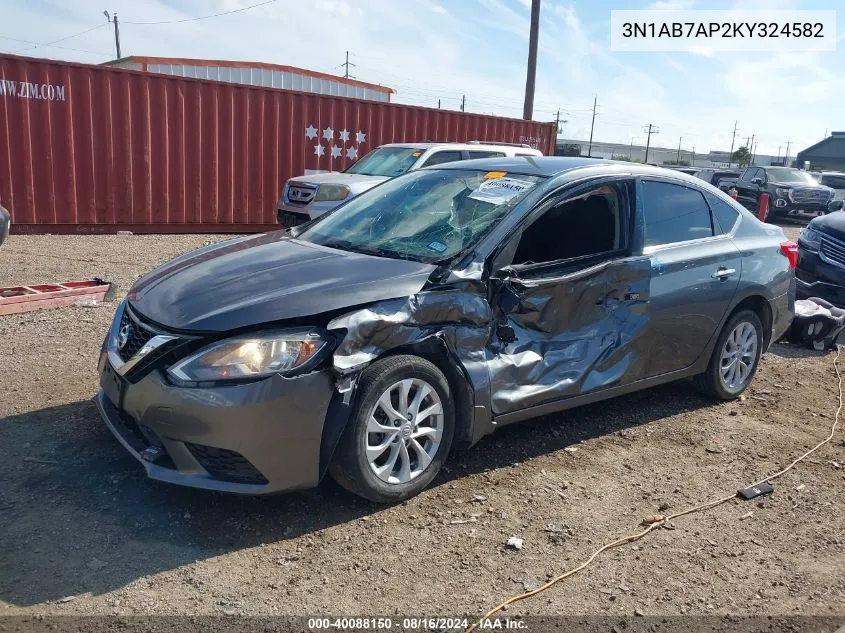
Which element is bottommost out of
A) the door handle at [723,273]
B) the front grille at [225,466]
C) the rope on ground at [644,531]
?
the rope on ground at [644,531]

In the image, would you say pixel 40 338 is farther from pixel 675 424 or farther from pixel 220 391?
pixel 675 424

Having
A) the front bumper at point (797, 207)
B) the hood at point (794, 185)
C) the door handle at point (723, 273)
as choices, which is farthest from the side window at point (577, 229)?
the hood at point (794, 185)

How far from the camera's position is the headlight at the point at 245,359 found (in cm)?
306

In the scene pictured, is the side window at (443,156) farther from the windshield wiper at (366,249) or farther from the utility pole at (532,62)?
the utility pole at (532,62)

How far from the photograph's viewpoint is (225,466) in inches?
123

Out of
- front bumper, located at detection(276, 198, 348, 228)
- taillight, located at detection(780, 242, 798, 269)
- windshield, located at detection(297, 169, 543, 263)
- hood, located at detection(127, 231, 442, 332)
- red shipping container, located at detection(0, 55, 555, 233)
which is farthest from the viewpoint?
red shipping container, located at detection(0, 55, 555, 233)

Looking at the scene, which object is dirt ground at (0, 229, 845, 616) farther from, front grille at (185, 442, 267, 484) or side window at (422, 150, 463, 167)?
side window at (422, 150, 463, 167)

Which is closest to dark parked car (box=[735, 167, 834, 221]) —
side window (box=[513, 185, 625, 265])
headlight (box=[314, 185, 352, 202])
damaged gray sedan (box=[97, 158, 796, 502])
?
headlight (box=[314, 185, 352, 202])

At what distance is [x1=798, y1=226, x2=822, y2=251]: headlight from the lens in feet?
28.6

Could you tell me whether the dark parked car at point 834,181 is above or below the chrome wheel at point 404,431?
above

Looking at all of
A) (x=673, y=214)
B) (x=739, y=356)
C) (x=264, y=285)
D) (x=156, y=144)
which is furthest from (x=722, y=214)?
(x=156, y=144)

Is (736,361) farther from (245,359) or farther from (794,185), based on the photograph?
(794,185)

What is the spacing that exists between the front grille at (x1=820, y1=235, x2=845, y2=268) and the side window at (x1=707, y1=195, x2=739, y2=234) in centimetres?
402

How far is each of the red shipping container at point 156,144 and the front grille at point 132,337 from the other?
9.18 meters
